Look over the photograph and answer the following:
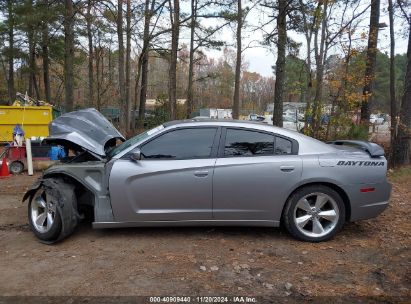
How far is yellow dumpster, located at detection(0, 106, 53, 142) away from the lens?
16297 millimetres

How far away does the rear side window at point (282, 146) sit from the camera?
5148 millimetres

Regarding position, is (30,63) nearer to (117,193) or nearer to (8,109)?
(8,109)

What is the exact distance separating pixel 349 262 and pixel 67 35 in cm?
1535

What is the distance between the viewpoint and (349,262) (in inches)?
177

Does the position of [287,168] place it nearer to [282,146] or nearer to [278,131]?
[282,146]

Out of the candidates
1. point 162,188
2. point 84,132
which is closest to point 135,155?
point 162,188

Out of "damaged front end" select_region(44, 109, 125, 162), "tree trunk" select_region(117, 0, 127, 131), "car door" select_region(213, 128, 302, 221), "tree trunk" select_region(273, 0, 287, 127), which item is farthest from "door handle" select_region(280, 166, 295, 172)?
"tree trunk" select_region(117, 0, 127, 131)

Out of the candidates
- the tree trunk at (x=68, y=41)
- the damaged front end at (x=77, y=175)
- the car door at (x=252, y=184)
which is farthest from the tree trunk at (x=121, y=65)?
the car door at (x=252, y=184)

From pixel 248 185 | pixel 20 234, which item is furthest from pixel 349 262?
pixel 20 234

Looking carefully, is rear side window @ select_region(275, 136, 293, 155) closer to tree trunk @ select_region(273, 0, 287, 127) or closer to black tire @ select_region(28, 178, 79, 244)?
black tire @ select_region(28, 178, 79, 244)

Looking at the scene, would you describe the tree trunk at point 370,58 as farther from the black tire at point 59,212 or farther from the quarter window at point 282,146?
the black tire at point 59,212

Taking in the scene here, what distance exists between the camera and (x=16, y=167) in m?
11.2

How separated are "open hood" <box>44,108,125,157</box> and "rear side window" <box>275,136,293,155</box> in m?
2.27

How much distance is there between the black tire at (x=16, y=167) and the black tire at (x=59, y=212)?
6588 millimetres
